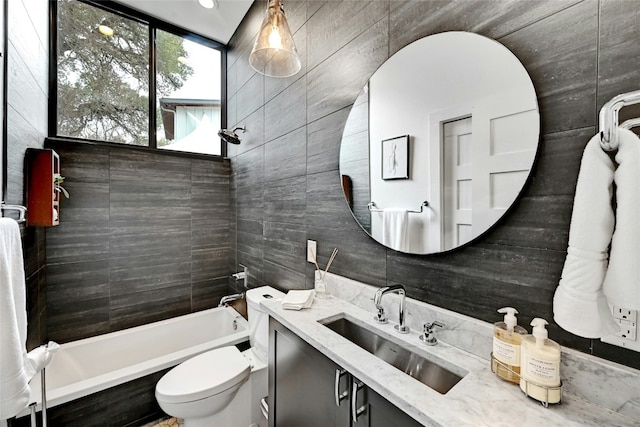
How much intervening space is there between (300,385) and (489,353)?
71 cm

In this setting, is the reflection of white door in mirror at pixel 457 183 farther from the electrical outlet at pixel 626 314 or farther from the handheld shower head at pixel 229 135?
the handheld shower head at pixel 229 135

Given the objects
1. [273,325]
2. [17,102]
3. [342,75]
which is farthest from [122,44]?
[273,325]

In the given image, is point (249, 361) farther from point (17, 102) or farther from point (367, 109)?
point (17, 102)

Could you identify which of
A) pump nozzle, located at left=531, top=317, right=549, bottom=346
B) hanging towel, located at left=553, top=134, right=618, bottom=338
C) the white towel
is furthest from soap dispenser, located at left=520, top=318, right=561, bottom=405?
the white towel

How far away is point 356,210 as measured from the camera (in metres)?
1.34

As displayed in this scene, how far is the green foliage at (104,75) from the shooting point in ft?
6.97

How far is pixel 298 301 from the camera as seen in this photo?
1287 mm

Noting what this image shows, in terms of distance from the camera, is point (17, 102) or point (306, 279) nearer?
point (17, 102)

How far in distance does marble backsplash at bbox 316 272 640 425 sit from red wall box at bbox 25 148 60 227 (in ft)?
5.80

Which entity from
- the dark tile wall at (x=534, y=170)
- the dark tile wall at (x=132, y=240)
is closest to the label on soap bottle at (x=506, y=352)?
the dark tile wall at (x=534, y=170)

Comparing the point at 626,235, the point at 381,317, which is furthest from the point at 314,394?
the point at 626,235

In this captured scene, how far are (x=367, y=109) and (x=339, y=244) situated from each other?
712 millimetres

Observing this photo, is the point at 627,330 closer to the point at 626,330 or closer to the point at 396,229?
the point at 626,330

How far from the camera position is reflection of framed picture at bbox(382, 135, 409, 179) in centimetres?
113
